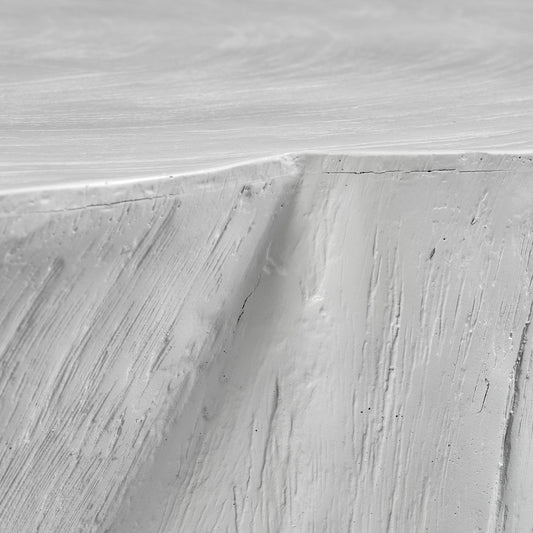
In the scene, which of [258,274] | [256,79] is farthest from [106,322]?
[256,79]

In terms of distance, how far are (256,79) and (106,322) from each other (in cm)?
83

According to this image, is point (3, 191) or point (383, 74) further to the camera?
point (383, 74)

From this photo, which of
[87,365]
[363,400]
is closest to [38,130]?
[87,365]

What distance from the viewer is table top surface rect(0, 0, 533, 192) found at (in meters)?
1.33

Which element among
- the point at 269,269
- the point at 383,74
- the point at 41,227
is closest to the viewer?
the point at 41,227

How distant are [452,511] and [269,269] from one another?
81 centimetres

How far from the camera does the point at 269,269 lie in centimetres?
124

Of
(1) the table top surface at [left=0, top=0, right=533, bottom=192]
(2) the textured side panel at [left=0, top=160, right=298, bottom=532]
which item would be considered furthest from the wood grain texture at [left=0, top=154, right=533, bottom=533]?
(1) the table top surface at [left=0, top=0, right=533, bottom=192]

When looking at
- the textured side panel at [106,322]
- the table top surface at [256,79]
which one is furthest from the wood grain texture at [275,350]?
the table top surface at [256,79]

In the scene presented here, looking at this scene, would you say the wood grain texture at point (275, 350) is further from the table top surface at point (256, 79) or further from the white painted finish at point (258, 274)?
the table top surface at point (256, 79)

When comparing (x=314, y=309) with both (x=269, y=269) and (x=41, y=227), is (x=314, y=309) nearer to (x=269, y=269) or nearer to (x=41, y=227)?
(x=269, y=269)

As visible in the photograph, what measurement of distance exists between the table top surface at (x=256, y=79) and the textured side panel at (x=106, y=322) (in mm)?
168

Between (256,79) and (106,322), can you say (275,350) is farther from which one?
(256,79)

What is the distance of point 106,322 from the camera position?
1141mm
